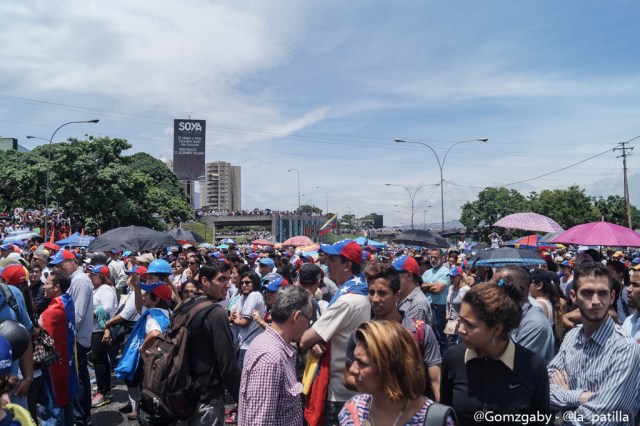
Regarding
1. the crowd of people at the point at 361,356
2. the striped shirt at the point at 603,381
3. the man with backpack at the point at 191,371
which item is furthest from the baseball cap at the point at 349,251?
the striped shirt at the point at 603,381

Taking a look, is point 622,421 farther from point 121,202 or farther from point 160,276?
point 121,202

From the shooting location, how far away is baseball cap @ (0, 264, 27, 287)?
170 inches

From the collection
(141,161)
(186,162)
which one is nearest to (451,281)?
(186,162)

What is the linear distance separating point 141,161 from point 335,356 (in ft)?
224

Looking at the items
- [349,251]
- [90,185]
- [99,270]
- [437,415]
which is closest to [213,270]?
[349,251]

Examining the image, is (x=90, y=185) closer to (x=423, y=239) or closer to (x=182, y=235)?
(x=182, y=235)

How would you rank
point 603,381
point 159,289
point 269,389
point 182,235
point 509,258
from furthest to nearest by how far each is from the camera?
point 182,235
point 509,258
point 159,289
point 269,389
point 603,381

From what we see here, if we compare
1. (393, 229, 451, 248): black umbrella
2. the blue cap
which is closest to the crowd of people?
the blue cap

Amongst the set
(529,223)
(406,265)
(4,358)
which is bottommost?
(4,358)

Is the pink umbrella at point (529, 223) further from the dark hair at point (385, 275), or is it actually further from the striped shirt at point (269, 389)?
the striped shirt at point (269, 389)

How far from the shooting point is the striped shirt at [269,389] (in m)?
2.71

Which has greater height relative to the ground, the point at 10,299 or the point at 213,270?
the point at 213,270

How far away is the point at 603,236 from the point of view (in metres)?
8.46

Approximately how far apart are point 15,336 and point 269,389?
Result: 1679 millimetres
